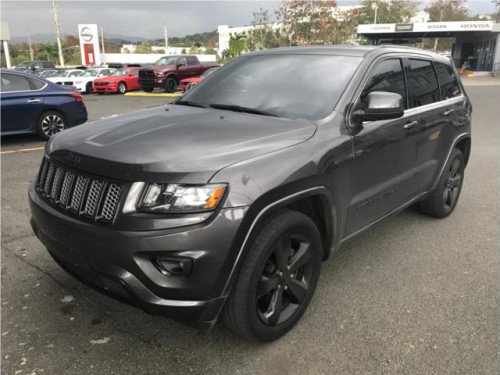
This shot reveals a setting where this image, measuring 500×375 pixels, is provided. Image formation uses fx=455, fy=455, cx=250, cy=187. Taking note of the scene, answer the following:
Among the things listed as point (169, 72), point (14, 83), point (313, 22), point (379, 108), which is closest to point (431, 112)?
point (379, 108)

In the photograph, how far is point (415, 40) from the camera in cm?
4528

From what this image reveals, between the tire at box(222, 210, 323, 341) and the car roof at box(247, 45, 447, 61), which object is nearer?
the tire at box(222, 210, 323, 341)

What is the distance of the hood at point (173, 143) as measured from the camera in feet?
7.67

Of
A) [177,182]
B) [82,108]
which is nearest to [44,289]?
[177,182]

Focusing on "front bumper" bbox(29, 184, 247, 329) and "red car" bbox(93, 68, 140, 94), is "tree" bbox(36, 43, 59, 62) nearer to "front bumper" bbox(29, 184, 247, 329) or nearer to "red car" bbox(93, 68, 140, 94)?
"red car" bbox(93, 68, 140, 94)

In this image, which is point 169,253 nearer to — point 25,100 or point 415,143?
point 415,143

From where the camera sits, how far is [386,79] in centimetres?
368

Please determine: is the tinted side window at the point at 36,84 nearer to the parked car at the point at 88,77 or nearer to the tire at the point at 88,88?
the parked car at the point at 88,77

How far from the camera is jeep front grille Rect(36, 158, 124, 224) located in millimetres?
2361

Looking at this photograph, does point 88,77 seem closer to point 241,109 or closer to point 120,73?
point 120,73

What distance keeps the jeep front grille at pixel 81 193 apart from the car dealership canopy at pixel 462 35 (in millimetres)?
36599

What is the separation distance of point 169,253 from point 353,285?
71.4 inches

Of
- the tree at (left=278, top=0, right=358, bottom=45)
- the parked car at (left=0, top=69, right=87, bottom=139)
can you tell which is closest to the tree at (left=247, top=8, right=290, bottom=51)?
the tree at (left=278, top=0, right=358, bottom=45)

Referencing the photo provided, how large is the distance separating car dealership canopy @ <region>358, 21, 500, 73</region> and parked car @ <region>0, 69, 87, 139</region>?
1228 inches
